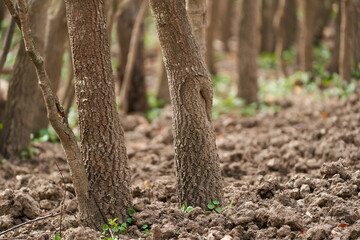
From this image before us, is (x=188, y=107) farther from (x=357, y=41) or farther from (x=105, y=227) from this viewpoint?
(x=357, y=41)

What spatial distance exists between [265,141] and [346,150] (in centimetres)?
156

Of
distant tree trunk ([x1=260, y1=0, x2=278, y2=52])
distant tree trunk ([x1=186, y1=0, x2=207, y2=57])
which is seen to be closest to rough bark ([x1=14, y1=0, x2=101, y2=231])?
distant tree trunk ([x1=186, y1=0, x2=207, y2=57])

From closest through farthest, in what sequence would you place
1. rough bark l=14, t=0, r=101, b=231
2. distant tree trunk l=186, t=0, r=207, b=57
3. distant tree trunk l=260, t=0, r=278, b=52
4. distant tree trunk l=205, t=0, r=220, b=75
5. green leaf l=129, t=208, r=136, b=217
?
rough bark l=14, t=0, r=101, b=231 → green leaf l=129, t=208, r=136, b=217 → distant tree trunk l=186, t=0, r=207, b=57 → distant tree trunk l=205, t=0, r=220, b=75 → distant tree trunk l=260, t=0, r=278, b=52

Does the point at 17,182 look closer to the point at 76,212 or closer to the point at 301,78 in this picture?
the point at 76,212

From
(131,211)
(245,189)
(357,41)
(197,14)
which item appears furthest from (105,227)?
(357,41)

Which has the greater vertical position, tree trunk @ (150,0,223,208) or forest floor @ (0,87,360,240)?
tree trunk @ (150,0,223,208)

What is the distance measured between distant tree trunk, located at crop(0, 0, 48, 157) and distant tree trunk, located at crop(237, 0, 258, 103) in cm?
524

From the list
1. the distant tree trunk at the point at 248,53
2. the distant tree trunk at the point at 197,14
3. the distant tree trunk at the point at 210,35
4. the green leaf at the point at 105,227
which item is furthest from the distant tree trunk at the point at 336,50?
the green leaf at the point at 105,227

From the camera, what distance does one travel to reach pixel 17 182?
5.43m

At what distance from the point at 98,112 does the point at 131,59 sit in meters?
6.66

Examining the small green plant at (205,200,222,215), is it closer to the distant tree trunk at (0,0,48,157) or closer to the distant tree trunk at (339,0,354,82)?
→ the distant tree trunk at (0,0,48,157)

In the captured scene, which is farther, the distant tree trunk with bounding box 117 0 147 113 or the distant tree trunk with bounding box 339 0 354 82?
the distant tree trunk with bounding box 117 0 147 113

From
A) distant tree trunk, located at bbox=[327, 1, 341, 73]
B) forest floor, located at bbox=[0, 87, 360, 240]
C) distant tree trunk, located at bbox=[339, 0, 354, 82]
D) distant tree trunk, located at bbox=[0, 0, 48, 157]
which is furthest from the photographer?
distant tree trunk, located at bbox=[327, 1, 341, 73]

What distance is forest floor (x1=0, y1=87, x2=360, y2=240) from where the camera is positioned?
12.4 feet
